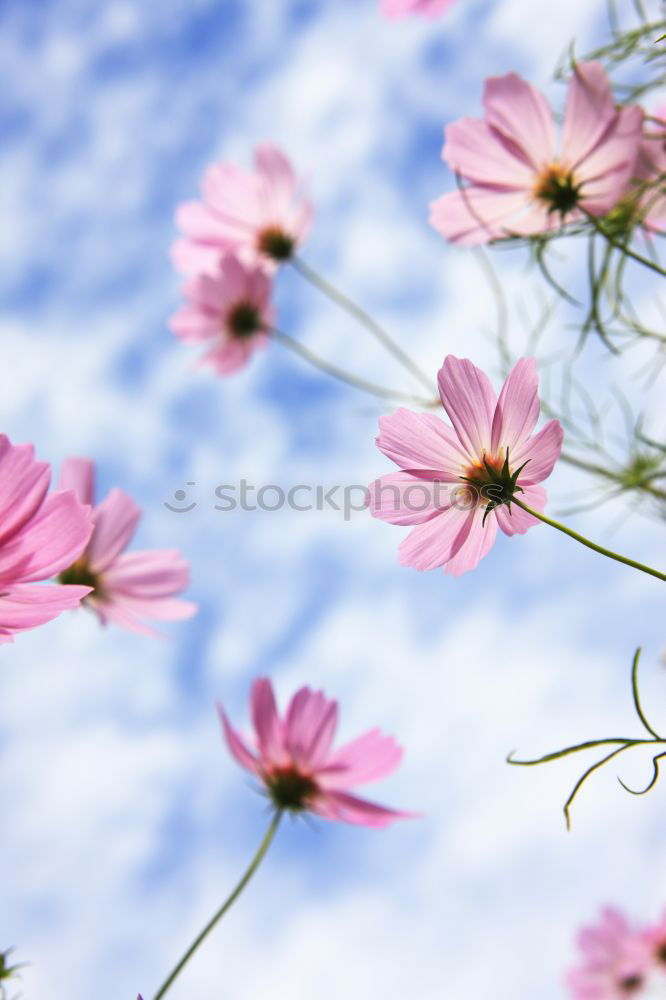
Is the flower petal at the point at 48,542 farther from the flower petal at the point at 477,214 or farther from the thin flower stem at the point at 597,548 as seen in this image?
the flower petal at the point at 477,214

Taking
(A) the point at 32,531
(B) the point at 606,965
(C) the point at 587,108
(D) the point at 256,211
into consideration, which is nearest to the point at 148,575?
(A) the point at 32,531

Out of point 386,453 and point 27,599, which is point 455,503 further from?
point 27,599

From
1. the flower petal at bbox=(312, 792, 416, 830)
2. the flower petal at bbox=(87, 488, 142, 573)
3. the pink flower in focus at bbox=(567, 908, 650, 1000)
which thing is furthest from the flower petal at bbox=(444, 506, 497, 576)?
the pink flower in focus at bbox=(567, 908, 650, 1000)

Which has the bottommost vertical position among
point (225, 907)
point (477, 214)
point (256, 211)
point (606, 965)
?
point (225, 907)

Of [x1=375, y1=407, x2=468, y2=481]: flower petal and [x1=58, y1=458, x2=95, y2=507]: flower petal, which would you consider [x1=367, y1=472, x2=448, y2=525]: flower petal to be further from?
[x1=58, y1=458, x2=95, y2=507]: flower petal

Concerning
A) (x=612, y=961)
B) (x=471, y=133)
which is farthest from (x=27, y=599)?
(x=612, y=961)

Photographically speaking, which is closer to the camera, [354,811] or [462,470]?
[462,470]

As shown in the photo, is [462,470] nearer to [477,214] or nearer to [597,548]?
[597,548]
